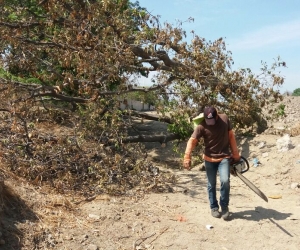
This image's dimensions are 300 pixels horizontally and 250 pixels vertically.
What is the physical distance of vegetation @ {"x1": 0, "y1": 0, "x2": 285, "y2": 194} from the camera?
6.69 m

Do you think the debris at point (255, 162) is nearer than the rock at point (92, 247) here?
No

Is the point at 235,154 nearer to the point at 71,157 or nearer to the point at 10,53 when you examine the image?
the point at 71,157

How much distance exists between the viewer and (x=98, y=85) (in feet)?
28.0

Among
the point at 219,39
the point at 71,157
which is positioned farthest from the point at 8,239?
the point at 219,39

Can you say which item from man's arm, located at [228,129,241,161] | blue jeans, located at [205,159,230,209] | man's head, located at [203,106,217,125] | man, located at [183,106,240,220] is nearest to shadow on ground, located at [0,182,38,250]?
man, located at [183,106,240,220]

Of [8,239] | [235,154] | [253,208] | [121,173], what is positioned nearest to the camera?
[8,239]

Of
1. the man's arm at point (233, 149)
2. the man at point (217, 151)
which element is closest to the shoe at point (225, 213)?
the man at point (217, 151)

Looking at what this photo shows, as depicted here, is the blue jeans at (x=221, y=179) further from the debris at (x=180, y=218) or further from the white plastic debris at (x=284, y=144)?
the white plastic debris at (x=284, y=144)

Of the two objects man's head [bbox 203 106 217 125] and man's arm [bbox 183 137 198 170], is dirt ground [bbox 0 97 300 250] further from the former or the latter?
man's head [bbox 203 106 217 125]

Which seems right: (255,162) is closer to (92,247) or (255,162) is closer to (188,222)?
(188,222)

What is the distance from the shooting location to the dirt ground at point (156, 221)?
4645 millimetres

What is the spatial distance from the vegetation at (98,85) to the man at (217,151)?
146 centimetres

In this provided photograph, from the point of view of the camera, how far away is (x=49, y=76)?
340 inches

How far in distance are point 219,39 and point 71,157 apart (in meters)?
4.31
